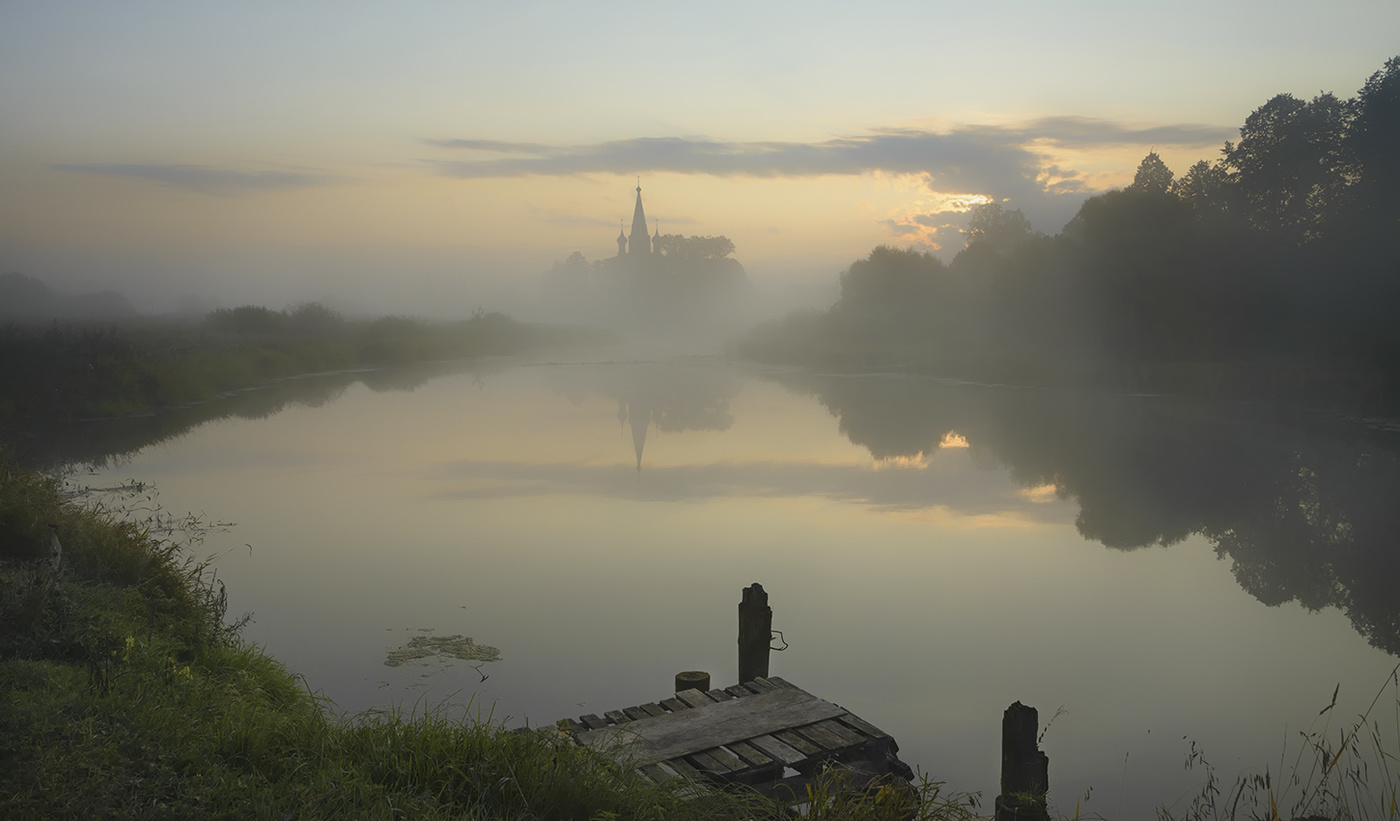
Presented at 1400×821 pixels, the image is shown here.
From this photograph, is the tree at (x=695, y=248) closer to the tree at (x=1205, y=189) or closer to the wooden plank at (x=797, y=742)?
the tree at (x=1205, y=189)

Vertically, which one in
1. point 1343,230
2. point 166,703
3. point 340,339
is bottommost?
point 340,339

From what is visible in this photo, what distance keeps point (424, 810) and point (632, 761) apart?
119cm

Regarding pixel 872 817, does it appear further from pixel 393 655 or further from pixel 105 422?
pixel 105 422

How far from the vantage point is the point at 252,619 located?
29.5 ft

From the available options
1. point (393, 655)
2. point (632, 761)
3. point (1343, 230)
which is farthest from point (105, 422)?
point (1343, 230)

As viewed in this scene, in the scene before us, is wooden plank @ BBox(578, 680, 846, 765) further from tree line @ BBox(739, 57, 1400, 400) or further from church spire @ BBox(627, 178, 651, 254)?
church spire @ BBox(627, 178, 651, 254)

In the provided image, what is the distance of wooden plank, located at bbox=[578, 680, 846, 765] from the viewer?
17.1 ft

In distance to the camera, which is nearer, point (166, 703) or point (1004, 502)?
point (166, 703)

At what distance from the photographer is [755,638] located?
691 cm

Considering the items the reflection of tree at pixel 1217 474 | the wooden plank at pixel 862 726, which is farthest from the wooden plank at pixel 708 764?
the reflection of tree at pixel 1217 474

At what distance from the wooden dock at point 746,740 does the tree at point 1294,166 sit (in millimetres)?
35282

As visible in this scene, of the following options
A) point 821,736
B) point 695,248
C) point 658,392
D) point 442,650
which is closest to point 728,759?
point 821,736

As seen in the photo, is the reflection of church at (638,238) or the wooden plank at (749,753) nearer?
the wooden plank at (749,753)

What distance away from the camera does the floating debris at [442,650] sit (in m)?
8.02
